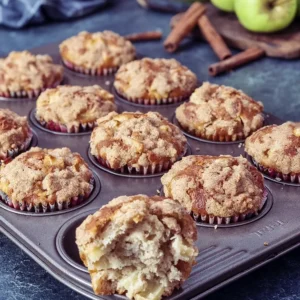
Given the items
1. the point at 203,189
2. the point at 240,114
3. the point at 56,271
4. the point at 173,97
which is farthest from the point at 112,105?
the point at 56,271

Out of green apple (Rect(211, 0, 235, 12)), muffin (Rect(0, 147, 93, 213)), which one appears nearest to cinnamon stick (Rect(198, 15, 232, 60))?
green apple (Rect(211, 0, 235, 12))

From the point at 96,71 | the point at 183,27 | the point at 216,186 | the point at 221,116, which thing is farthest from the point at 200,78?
the point at 216,186

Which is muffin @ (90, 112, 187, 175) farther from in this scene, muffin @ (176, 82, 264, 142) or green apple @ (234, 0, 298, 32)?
green apple @ (234, 0, 298, 32)

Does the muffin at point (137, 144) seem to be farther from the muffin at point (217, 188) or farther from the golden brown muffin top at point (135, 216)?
the golden brown muffin top at point (135, 216)

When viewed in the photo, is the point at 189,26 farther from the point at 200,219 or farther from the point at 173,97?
the point at 200,219

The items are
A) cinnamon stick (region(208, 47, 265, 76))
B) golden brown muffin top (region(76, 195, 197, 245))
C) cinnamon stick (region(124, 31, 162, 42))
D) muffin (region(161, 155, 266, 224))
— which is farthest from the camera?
cinnamon stick (region(124, 31, 162, 42))

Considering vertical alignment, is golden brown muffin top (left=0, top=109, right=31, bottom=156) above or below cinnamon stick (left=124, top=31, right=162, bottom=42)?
above
